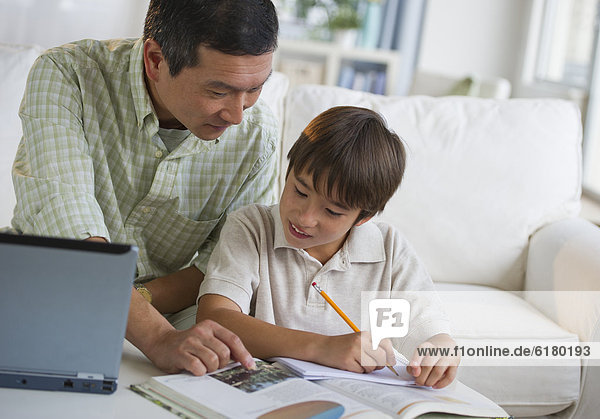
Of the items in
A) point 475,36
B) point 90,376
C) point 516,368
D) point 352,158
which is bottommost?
point 516,368

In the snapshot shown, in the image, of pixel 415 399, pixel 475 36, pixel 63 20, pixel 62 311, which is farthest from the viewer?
pixel 475 36

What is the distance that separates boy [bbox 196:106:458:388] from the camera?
3.91 ft

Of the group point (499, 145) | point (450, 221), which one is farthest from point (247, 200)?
point (499, 145)

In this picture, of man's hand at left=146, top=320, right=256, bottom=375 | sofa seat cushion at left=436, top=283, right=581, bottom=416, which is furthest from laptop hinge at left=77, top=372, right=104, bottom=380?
sofa seat cushion at left=436, top=283, right=581, bottom=416

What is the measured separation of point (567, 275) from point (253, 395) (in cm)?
128

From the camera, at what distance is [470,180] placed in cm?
208

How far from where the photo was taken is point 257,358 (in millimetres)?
1094

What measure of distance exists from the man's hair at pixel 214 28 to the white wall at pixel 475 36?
14.8 ft

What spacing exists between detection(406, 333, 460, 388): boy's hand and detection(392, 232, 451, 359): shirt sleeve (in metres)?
0.08

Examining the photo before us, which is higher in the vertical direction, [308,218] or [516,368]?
[308,218]

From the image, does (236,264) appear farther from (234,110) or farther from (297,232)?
(234,110)

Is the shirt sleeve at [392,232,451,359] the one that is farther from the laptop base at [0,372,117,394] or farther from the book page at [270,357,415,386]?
the laptop base at [0,372,117,394]

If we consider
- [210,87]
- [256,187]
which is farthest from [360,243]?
[210,87]

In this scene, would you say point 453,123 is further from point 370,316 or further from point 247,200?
point 370,316
